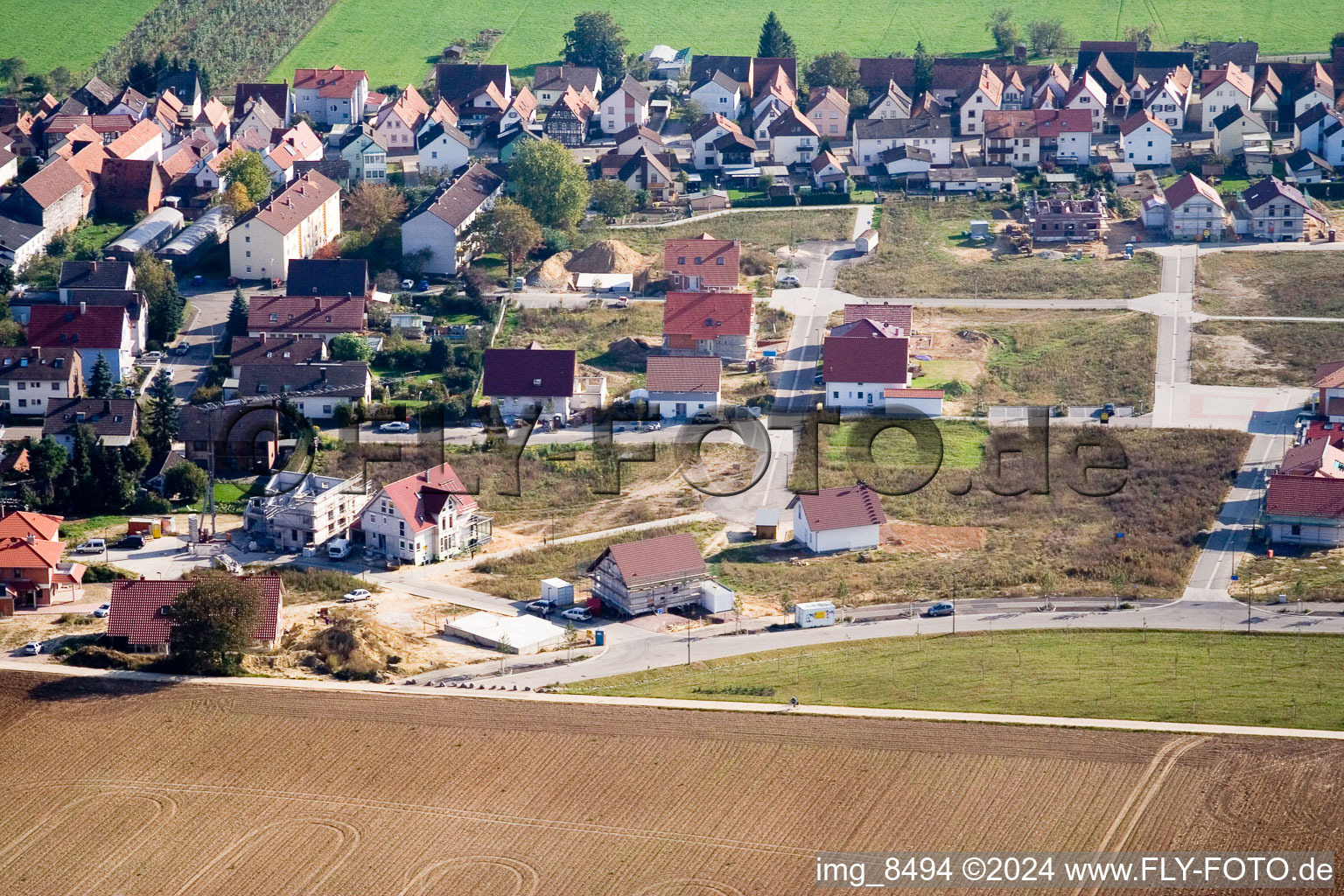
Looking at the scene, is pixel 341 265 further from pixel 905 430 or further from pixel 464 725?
pixel 464 725

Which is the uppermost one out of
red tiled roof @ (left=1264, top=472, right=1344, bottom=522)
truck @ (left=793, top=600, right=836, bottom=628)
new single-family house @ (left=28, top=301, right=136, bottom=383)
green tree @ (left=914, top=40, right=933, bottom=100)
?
green tree @ (left=914, top=40, right=933, bottom=100)

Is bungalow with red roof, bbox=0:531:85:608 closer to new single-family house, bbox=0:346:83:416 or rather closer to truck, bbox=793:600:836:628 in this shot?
new single-family house, bbox=0:346:83:416

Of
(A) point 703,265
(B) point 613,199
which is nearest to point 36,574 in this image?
(A) point 703,265

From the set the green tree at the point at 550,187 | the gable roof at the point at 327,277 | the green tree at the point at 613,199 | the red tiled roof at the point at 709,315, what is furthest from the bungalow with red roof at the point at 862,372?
the green tree at the point at 613,199

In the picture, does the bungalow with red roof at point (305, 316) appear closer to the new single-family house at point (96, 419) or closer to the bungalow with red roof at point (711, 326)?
the new single-family house at point (96, 419)

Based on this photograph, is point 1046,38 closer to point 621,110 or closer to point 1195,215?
point 621,110

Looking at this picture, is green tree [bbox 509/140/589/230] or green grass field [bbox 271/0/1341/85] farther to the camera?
green grass field [bbox 271/0/1341/85]

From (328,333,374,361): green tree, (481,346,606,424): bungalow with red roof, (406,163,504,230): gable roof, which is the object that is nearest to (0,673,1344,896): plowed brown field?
(481,346,606,424): bungalow with red roof

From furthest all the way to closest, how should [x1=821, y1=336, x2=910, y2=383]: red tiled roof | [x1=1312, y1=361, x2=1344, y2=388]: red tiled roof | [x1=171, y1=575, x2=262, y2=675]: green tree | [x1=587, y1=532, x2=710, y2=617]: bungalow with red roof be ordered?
[x1=821, y1=336, x2=910, y2=383]: red tiled roof < [x1=1312, y1=361, x2=1344, y2=388]: red tiled roof < [x1=587, y1=532, x2=710, y2=617]: bungalow with red roof < [x1=171, y1=575, x2=262, y2=675]: green tree
